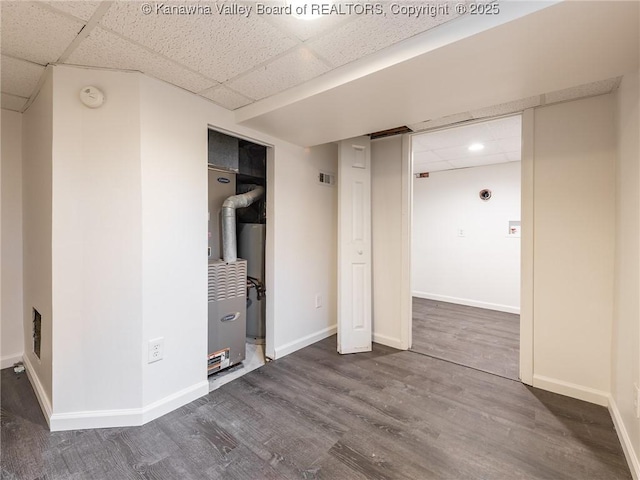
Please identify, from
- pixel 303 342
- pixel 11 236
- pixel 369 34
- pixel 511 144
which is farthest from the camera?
pixel 511 144

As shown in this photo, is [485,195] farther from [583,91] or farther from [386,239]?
[583,91]

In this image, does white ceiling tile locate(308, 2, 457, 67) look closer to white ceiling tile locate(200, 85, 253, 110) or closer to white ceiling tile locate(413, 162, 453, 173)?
white ceiling tile locate(200, 85, 253, 110)

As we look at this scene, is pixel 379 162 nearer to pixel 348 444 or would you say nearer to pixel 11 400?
pixel 348 444

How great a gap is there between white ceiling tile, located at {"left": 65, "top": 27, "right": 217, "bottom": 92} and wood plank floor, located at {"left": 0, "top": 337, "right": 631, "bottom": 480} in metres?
2.24

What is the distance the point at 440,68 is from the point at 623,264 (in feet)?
5.38

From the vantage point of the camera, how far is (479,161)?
4461 mm

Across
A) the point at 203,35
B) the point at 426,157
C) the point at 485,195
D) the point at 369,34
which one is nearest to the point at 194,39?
the point at 203,35

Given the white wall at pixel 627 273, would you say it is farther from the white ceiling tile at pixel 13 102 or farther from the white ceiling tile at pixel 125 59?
the white ceiling tile at pixel 13 102

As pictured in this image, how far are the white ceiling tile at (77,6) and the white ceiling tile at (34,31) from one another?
63mm

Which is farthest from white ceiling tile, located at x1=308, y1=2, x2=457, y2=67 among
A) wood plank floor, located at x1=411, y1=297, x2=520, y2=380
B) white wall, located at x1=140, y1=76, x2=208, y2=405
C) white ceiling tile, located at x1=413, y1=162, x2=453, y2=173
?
white ceiling tile, located at x1=413, y1=162, x2=453, y2=173

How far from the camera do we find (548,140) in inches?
90.0

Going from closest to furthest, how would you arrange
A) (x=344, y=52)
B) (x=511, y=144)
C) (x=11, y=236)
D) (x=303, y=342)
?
(x=344, y=52) → (x=11, y=236) → (x=303, y=342) → (x=511, y=144)

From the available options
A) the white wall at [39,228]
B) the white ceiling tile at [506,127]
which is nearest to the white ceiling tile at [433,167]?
the white ceiling tile at [506,127]

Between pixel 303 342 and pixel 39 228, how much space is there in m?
2.39
